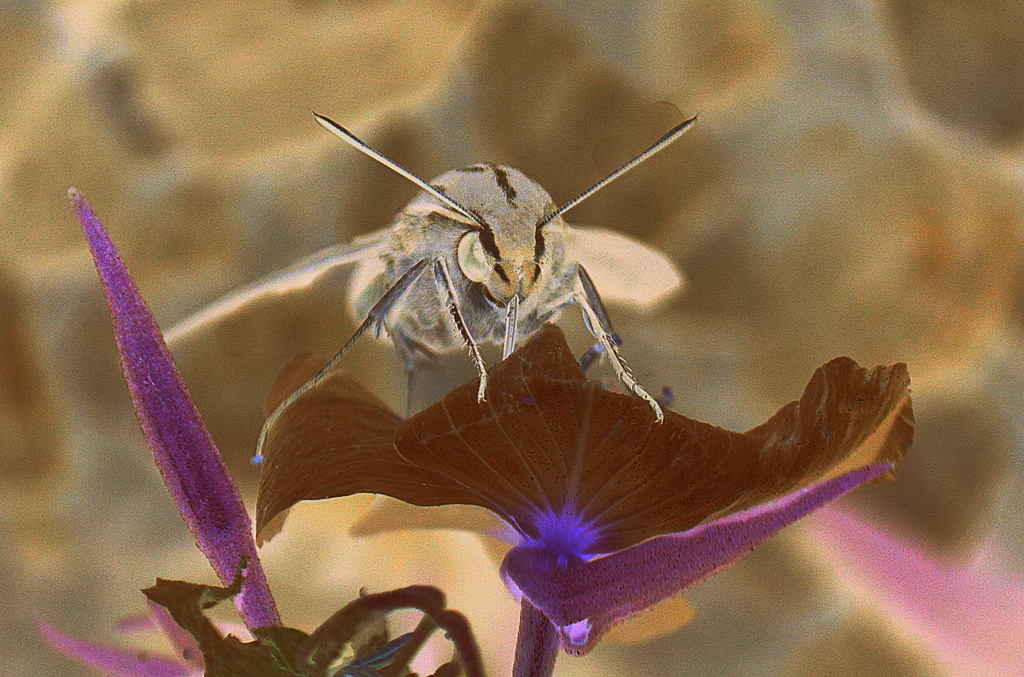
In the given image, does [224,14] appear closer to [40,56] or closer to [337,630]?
[40,56]

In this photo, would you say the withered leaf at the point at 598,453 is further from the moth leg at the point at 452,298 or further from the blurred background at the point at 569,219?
the blurred background at the point at 569,219

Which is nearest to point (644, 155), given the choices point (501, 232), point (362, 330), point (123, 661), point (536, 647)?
point (501, 232)

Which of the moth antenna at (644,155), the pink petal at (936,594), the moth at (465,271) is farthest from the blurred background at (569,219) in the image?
the moth antenna at (644,155)

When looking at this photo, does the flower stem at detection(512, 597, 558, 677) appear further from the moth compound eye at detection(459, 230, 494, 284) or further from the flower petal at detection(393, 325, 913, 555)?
the moth compound eye at detection(459, 230, 494, 284)

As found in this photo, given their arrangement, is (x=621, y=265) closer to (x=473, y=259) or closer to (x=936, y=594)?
(x=473, y=259)

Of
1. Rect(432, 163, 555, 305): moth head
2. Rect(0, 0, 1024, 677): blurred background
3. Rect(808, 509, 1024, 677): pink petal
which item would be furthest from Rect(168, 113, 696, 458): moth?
Rect(808, 509, 1024, 677): pink petal

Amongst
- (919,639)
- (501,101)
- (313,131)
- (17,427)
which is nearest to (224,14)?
(313,131)
